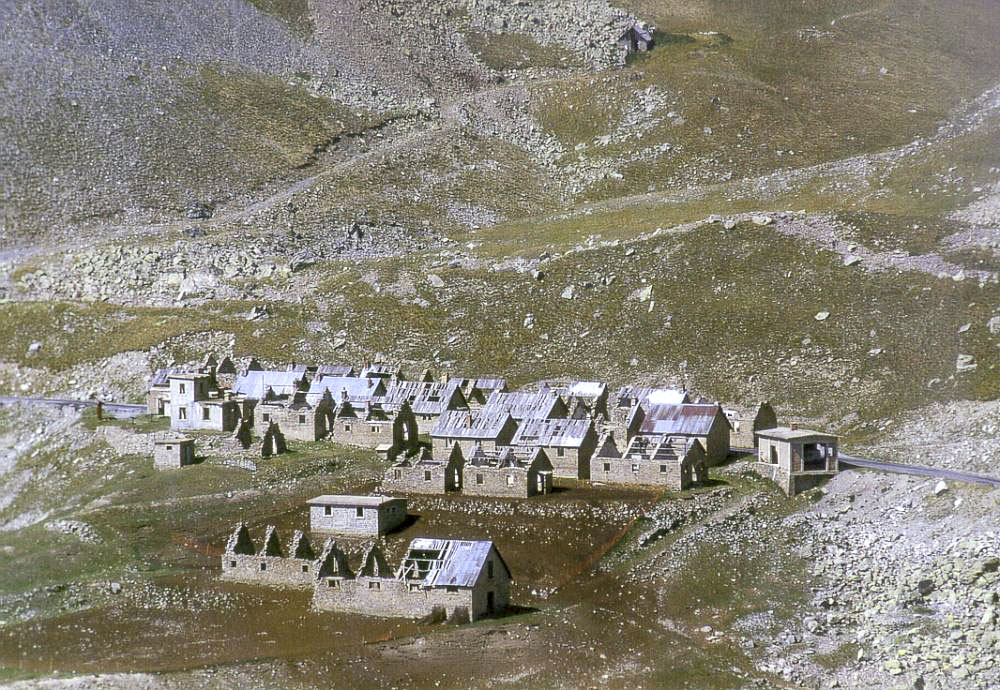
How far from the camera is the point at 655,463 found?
74.1 meters

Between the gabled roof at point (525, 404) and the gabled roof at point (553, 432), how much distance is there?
8.46 ft

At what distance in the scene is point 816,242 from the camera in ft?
361

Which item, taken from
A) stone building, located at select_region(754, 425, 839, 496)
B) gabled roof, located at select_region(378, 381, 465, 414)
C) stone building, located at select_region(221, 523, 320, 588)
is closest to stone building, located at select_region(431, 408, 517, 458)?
gabled roof, located at select_region(378, 381, 465, 414)

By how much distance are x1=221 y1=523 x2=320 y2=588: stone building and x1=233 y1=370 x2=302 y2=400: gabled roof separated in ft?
85.0

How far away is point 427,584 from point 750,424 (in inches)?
1083

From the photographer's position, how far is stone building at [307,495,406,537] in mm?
69562

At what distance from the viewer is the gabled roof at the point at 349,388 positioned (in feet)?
299

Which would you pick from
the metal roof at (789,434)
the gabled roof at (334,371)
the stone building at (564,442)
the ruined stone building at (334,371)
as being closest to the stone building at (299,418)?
the ruined stone building at (334,371)

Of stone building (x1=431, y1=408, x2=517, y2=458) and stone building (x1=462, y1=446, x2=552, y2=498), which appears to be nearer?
stone building (x1=462, y1=446, x2=552, y2=498)

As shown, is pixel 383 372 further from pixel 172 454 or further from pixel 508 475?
pixel 508 475

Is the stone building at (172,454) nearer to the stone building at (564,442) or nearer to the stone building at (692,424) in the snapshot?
the stone building at (564,442)

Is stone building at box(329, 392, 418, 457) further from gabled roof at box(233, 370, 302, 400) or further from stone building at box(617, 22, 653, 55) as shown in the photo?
stone building at box(617, 22, 653, 55)

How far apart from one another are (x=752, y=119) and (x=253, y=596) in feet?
348

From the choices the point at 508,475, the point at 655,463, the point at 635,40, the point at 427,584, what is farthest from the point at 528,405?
the point at 635,40
